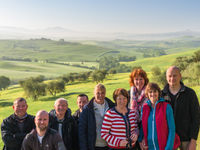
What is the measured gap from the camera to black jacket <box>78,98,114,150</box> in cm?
531

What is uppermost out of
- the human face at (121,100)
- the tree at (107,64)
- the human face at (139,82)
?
the human face at (139,82)

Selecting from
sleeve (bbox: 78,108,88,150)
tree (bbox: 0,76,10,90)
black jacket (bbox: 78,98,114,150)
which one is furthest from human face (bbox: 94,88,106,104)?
tree (bbox: 0,76,10,90)

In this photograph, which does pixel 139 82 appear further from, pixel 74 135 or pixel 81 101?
pixel 74 135

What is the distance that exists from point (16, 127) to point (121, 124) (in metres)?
2.89

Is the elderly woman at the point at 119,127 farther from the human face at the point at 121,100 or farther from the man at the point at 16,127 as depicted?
the man at the point at 16,127

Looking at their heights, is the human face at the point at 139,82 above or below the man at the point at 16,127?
above

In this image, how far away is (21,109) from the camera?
555 centimetres

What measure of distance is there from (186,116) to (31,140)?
12.5 feet

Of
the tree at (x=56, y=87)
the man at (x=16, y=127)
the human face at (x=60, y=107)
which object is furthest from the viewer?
the tree at (x=56, y=87)

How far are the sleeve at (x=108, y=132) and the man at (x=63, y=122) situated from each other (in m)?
1.07

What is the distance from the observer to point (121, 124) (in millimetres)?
4953

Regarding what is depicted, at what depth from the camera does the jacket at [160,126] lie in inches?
188

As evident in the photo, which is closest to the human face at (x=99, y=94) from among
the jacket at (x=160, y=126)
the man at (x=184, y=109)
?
the jacket at (x=160, y=126)

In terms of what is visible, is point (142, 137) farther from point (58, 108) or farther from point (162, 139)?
point (58, 108)
